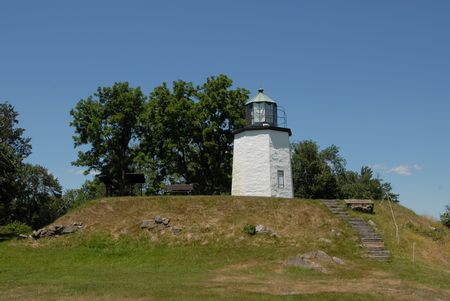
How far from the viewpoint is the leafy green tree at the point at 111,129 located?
44750 millimetres

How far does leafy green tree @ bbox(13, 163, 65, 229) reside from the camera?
69812 millimetres

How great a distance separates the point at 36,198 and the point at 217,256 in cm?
5827

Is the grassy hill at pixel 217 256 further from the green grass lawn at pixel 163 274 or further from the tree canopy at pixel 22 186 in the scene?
the tree canopy at pixel 22 186

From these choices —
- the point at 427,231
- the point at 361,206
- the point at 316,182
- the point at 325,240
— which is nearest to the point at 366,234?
the point at 325,240

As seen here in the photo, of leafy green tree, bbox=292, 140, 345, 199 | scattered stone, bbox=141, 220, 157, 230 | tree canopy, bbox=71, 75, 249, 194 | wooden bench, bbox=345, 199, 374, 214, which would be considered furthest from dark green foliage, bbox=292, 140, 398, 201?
scattered stone, bbox=141, 220, 157, 230

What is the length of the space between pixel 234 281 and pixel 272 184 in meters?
17.1

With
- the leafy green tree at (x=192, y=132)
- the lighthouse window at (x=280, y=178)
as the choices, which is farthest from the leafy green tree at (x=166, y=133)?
the lighthouse window at (x=280, y=178)

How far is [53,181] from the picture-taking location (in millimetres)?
80062

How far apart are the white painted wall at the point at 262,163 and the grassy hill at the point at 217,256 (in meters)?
3.70

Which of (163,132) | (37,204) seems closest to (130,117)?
(163,132)

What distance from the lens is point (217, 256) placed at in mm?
24422

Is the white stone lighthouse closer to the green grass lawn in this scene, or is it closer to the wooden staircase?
the wooden staircase

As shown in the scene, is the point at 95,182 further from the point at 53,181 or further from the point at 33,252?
the point at 53,181

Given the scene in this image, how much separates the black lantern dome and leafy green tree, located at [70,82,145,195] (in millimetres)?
13523
